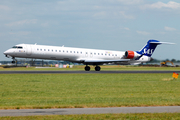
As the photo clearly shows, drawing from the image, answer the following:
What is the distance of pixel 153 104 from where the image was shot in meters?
12.7

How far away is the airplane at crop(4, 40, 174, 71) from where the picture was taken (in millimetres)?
43375

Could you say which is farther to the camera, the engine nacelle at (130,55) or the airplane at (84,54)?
the engine nacelle at (130,55)

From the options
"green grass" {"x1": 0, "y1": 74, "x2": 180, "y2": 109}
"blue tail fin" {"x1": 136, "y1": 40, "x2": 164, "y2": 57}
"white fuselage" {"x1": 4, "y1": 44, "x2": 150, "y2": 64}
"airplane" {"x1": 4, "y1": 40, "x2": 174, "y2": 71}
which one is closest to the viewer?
"green grass" {"x1": 0, "y1": 74, "x2": 180, "y2": 109}

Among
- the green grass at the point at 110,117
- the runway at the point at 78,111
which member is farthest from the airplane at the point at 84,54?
the green grass at the point at 110,117

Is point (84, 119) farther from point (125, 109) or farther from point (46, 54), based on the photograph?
point (46, 54)

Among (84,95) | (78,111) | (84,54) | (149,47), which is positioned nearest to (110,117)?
(78,111)

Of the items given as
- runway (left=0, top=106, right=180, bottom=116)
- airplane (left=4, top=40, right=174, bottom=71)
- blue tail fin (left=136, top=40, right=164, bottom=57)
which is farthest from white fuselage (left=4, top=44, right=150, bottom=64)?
runway (left=0, top=106, right=180, bottom=116)

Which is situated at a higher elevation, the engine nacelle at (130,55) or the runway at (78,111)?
the engine nacelle at (130,55)

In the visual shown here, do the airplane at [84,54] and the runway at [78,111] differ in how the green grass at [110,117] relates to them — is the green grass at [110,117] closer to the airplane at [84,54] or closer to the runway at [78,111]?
the runway at [78,111]

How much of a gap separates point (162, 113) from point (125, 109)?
5.35 ft

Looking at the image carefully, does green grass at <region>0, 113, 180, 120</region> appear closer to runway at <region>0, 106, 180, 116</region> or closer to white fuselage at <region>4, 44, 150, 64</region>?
runway at <region>0, 106, 180, 116</region>

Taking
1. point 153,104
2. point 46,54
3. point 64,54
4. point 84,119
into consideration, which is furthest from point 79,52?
point 84,119

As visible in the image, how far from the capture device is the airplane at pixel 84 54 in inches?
1708

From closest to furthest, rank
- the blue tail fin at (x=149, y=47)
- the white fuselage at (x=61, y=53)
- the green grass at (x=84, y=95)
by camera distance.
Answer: the green grass at (x=84, y=95), the white fuselage at (x=61, y=53), the blue tail fin at (x=149, y=47)
